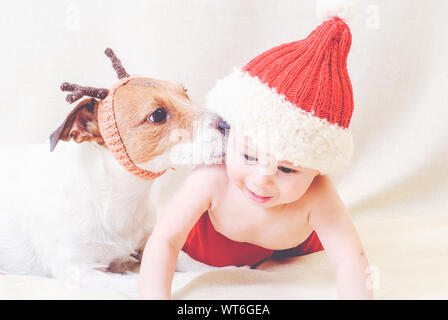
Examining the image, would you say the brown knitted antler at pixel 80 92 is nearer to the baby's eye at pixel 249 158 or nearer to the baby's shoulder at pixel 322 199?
the baby's eye at pixel 249 158

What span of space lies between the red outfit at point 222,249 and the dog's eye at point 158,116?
278 mm

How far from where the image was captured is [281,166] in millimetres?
1013

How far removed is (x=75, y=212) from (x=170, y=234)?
26cm

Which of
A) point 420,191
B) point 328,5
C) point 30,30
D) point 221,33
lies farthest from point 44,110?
point 420,191

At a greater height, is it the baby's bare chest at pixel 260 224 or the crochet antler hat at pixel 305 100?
the crochet antler hat at pixel 305 100

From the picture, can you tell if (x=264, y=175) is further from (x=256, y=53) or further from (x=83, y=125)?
(x=256, y=53)

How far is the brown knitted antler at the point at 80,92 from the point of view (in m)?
1.14

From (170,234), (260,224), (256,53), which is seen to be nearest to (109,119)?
(170,234)

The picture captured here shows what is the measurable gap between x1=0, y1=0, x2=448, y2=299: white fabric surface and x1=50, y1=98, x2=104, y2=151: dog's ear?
1.71 feet

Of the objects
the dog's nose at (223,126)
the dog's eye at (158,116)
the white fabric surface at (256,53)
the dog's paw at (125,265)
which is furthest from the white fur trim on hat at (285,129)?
the white fabric surface at (256,53)

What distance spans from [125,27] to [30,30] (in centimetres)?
30
